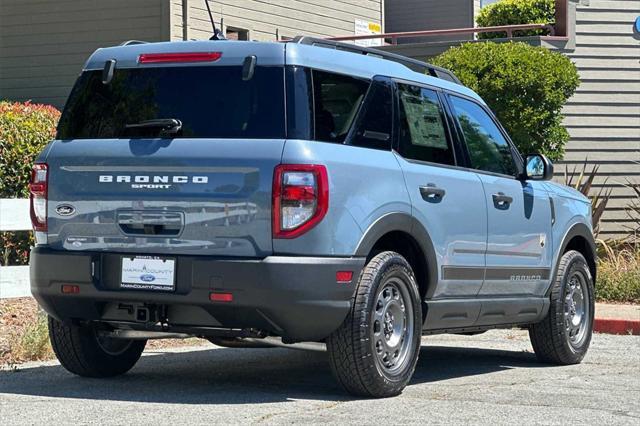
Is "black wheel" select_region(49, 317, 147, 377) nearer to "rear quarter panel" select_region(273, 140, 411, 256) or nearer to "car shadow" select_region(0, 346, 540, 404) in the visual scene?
"car shadow" select_region(0, 346, 540, 404)

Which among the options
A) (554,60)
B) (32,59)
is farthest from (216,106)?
(32,59)

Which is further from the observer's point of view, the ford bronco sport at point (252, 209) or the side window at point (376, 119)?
the side window at point (376, 119)

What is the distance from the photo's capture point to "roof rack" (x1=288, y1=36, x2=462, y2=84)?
7.59m

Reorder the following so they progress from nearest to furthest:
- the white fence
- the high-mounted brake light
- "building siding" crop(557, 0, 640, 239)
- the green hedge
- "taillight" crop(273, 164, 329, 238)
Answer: "taillight" crop(273, 164, 329, 238)
the high-mounted brake light
the white fence
the green hedge
"building siding" crop(557, 0, 640, 239)

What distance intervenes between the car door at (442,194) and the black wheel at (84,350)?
2.05 metres

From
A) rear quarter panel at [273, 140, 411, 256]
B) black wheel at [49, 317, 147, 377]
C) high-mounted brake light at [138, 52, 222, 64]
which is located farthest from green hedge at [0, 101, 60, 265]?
rear quarter panel at [273, 140, 411, 256]

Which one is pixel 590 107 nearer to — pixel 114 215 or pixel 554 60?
pixel 554 60

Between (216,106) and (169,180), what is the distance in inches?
20.0

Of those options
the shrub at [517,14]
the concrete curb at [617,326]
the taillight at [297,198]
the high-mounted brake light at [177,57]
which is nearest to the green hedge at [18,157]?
the concrete curb at [617,326]

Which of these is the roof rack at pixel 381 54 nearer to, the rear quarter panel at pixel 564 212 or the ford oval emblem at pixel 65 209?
the rear quarter panel at pixel 564 212

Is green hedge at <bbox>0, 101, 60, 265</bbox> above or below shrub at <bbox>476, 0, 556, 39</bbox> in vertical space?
below

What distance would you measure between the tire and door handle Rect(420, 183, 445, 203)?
473mm

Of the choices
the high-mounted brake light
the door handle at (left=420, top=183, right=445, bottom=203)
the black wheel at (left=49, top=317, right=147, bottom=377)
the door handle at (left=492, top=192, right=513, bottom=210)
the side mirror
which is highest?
the high-mounted brake light

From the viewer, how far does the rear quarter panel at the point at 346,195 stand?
6.96 metres
